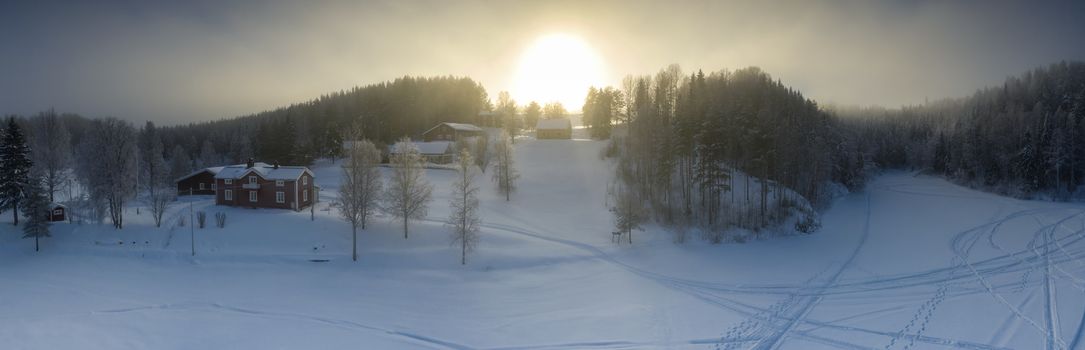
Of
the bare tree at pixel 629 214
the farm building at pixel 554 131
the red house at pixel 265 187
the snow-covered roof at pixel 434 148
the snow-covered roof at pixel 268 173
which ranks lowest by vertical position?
the bare tree at pixel 629 214

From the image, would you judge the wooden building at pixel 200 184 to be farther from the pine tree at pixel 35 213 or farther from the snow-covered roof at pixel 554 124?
the snow-covered roof at pixel 554 124

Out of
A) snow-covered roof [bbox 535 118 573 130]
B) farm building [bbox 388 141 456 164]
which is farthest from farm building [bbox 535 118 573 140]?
farm building [bbox 388 141 456 164]

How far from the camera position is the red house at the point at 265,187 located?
141 feet

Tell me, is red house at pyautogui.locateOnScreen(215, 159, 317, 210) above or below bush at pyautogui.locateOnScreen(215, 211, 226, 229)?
above

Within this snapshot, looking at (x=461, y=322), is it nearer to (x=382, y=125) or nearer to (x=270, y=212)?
(x=270, y=212)

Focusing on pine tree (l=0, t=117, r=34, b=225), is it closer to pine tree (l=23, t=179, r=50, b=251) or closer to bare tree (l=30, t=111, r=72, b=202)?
bare tree (l=30, t=111, r=72, b=202)

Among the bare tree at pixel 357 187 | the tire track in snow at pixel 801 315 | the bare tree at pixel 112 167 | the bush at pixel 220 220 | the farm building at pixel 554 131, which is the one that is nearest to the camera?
the tire track in snow at pixel 801 315

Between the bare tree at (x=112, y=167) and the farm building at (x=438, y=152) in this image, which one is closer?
the bare tree at (x=112, y=167)

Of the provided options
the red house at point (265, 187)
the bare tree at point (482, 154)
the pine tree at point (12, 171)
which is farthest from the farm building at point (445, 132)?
the pine tree at point (12, 171)

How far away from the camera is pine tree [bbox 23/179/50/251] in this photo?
3375 cm

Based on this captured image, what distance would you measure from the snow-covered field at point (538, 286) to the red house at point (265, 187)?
6.91 feet

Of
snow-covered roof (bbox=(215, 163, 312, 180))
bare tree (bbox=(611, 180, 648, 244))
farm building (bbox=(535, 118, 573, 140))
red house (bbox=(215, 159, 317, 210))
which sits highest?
farm building (bbox=(535, 118, 573, 140))

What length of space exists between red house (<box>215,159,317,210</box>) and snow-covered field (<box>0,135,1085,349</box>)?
2.11m

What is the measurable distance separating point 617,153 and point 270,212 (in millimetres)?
41167
